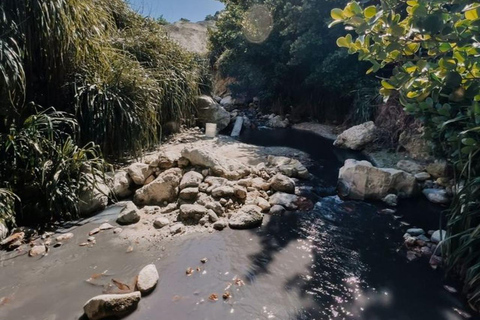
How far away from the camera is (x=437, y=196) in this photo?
3.86 m

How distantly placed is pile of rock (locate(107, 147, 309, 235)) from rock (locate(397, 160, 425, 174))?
2102 mm

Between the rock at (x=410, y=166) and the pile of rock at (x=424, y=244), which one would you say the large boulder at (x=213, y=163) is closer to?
the pile of rock at (x=424, y=244)

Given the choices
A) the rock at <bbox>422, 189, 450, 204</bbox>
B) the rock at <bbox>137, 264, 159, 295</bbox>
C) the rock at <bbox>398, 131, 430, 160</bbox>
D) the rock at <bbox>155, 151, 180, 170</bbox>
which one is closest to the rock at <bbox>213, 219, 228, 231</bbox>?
the rock at <bbox>137, 264, 159, 295</bbox>

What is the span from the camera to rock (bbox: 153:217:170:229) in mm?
3048

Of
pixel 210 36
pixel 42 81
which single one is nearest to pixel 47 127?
pixel 42 81

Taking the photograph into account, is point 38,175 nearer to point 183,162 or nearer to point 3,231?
point 3,231

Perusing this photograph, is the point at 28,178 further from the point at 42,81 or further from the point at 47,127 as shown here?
the point at 42,81

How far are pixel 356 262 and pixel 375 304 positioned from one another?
494 millimetres

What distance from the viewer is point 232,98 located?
432 inches

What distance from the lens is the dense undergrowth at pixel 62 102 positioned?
2.87m

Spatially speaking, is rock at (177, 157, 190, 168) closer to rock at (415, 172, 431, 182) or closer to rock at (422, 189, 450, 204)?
rock at (422, 189, 450, 204)

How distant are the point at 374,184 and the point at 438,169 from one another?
1218mm

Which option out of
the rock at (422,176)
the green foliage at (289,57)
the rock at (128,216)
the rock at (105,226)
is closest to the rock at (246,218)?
the rock at (128,216)

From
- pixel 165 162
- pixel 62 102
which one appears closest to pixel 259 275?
pixel 165 162
